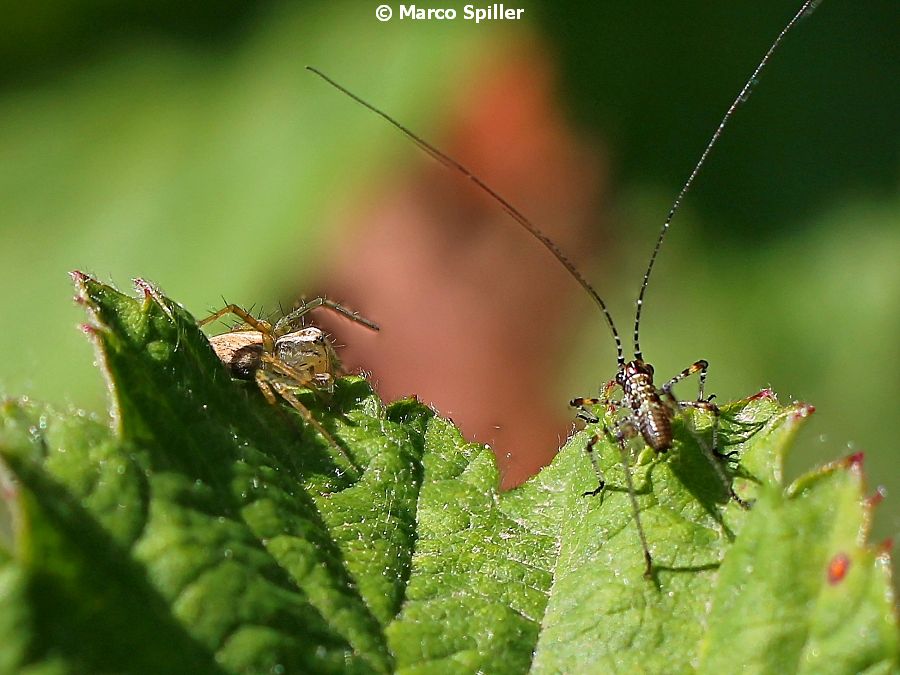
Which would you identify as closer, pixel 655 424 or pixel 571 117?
pixel 655 424

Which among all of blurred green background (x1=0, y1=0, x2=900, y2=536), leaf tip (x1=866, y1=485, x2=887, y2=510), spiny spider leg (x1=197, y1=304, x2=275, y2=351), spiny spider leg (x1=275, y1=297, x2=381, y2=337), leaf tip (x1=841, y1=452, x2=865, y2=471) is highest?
blurred green background (x1=0, y1=0, x2=900, y2=536)

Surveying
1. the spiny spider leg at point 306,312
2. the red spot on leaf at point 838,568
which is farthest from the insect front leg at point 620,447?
the spiny spider leg at point 306,312

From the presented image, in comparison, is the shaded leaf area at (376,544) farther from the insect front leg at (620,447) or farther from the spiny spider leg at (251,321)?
the spiny spider leg at (251,321)

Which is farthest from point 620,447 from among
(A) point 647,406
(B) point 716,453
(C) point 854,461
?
(C) point 854,461

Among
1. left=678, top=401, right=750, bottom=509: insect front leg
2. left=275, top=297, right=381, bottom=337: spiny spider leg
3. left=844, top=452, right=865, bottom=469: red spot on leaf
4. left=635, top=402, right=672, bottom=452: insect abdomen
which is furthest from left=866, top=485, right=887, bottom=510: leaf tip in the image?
left=275, top=297, right=381, bottom=337: spiny spider leg

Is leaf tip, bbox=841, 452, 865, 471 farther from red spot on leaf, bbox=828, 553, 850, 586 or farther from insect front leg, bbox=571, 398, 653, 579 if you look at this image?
insect front leg, bbox=571, 398, 653, 579

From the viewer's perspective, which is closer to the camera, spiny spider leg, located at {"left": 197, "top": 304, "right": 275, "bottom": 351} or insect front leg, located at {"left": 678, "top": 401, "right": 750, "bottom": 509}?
insect front leg, located at {"left": 678, "top": 401, "right": 750, "bottom": 509}

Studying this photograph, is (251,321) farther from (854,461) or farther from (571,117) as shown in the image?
(571,117)
